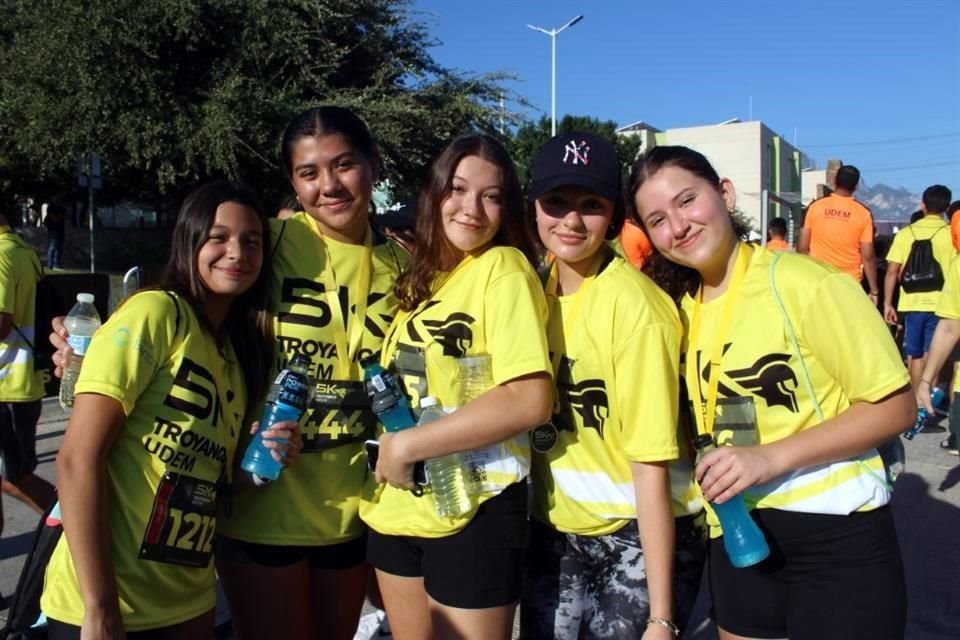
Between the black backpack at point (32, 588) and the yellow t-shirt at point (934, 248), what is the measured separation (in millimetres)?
8332

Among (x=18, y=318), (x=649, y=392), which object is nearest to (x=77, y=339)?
(x=649, y=392)

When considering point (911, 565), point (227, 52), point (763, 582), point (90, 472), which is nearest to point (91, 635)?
point (90, 472)

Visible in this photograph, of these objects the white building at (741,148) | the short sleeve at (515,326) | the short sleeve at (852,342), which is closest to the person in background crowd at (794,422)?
the short sleeve at (852,342)

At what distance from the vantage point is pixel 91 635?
6.69 feet

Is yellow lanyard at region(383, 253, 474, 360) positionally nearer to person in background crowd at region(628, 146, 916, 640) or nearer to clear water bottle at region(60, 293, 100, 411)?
person in background crowd at region(628, 146, 916, 640)

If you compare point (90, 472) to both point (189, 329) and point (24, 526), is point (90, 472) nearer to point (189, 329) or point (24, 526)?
point (189, 329)

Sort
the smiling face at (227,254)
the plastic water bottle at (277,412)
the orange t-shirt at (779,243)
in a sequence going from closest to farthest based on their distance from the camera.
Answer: the plastic water bottle at (277,412), the smiling face at (227,254), the orange t-shirt at (779,243)

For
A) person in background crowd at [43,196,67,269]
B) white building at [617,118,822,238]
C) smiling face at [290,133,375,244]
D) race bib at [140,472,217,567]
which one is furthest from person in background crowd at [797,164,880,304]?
white building at [617,118,822,238]

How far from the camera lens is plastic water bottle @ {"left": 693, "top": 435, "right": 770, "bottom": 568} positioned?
2.07 metres

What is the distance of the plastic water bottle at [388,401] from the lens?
2342mm

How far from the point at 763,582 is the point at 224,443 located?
1.64 metres

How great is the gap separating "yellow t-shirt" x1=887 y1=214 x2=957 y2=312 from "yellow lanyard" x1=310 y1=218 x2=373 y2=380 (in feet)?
24.8

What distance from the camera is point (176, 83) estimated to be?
1759 centimetres

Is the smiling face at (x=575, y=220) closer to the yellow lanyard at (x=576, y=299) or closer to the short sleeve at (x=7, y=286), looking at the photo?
the yellow lanyard at (x=576, y=299)
